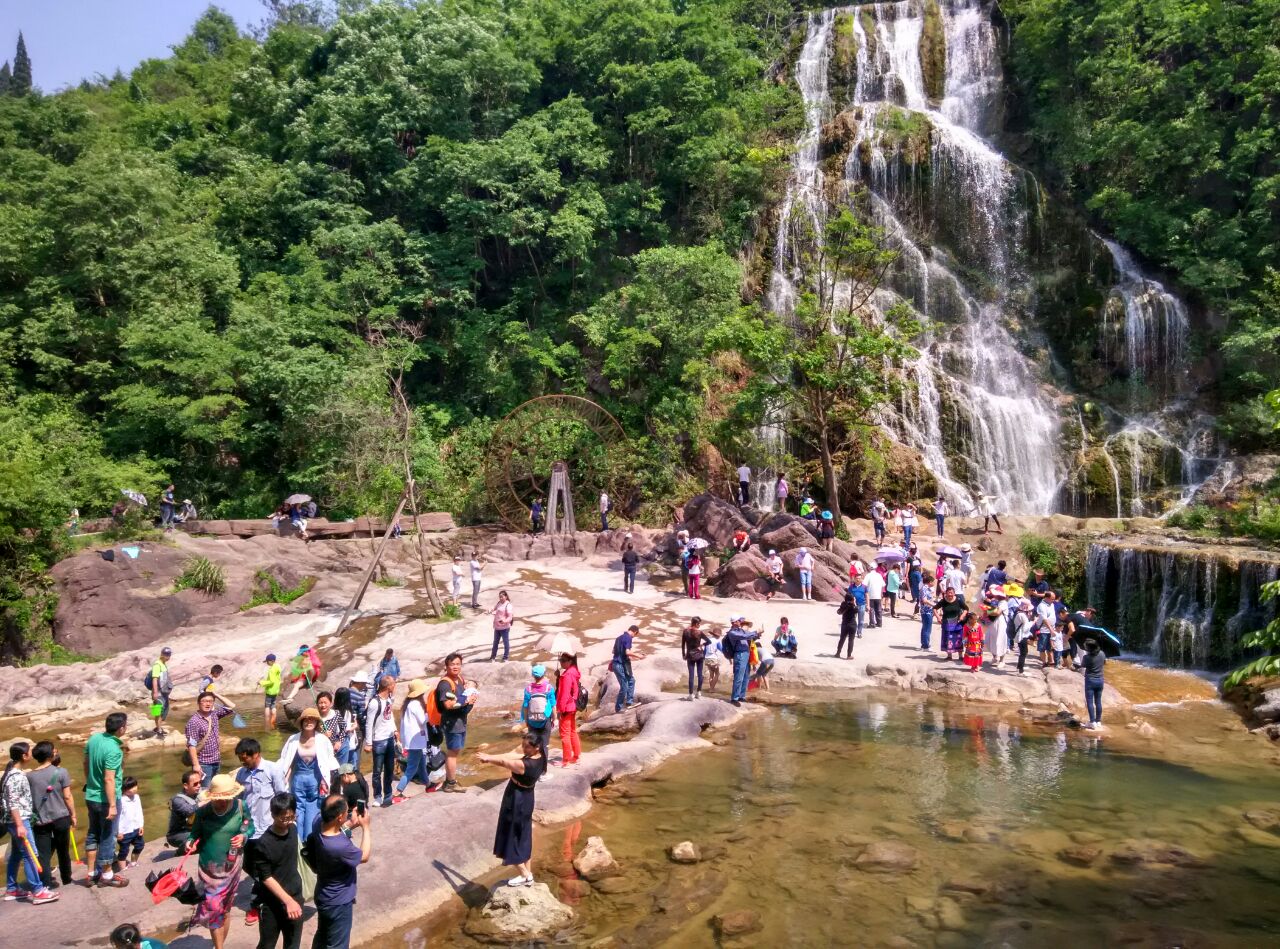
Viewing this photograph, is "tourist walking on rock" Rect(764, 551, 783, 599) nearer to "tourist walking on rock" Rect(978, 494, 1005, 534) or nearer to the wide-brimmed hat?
"tourist walking on rock" Rect(978, 494, 1005, 534)


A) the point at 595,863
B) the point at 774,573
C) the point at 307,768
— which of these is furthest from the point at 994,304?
the point at 307,768

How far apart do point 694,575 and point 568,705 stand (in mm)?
9945

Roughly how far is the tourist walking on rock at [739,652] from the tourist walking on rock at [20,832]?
9.44 m

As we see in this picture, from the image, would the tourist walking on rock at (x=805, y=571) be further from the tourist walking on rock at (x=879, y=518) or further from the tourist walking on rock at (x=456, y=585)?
the tourist walking on rock at (x=456, y=585)

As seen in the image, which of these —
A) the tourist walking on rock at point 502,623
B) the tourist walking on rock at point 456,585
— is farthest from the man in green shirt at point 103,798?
the tourist walking on rock at point 456,585

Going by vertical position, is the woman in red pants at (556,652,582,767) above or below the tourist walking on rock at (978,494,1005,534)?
below

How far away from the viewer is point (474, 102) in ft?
113

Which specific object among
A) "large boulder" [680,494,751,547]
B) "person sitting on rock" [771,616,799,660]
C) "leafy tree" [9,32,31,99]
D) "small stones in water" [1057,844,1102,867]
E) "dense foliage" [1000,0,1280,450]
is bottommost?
"small stones in water" [1057,844,1102,867]

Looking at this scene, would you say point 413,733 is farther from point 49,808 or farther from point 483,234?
point 483,234

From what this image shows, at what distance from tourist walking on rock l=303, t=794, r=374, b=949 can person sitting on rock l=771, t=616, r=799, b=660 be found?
11.3 meters

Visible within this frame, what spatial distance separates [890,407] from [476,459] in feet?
47.7

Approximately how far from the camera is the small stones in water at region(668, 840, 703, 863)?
28.7ft

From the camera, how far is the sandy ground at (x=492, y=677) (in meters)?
7.59

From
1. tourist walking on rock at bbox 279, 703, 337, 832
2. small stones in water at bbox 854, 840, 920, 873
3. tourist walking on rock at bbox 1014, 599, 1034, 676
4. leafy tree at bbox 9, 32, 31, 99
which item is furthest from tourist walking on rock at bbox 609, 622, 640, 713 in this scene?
leafy tree at bbox 9, 32, 31, 99
